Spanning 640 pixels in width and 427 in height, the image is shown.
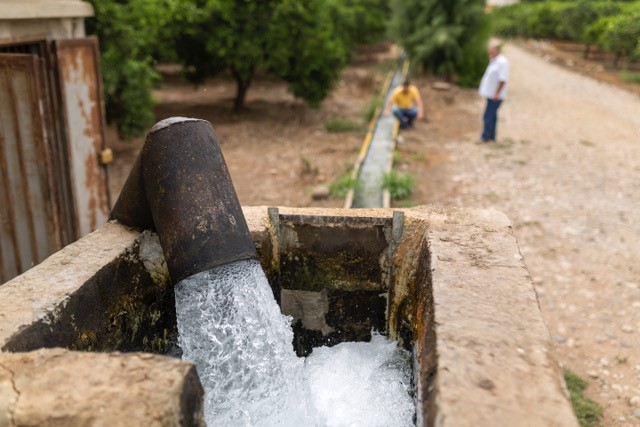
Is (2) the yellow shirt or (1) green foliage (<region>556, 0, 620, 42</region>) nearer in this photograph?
(2) the yellow shirt

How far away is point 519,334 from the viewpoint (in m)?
2.07

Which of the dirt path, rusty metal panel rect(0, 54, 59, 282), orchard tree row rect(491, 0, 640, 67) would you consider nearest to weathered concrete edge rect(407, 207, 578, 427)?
the dirt path

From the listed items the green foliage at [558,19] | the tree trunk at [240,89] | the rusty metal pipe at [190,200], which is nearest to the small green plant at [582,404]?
the rusty metal pipe at [190,200]

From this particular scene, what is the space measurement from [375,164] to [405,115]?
3.19m

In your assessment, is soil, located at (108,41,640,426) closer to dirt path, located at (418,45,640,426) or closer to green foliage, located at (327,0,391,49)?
dirt path, located at (418,45,640,426)

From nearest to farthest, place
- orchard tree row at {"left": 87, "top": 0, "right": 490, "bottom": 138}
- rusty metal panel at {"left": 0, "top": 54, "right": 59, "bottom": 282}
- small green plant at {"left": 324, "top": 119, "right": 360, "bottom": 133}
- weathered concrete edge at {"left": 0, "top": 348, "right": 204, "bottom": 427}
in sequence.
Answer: weathered concrete edge at {"left": 0, "top": 348, "right": 204, "bottom": 427}, rusty metal panel at {"left": 0, "top": 54, "right": 59, "bottom": 282}, orchard tree row at {"left": 87, "top": 0, "right": 490, "bottom": 138}, small green plant at {"left": 324, "top": 119, "right": 360, "bottom": 133}

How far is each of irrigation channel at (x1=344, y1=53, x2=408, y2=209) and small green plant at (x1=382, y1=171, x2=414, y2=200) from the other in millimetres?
98

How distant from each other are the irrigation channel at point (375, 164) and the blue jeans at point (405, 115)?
17 centimetres

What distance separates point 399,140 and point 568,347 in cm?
715

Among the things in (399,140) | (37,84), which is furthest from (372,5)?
(37,84)

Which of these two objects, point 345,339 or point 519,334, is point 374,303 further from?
point 519,334

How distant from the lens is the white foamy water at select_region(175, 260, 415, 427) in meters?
2.55

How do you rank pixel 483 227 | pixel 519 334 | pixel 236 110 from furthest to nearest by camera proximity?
pixel 236 110, pixel 483 227, pixel 519 334

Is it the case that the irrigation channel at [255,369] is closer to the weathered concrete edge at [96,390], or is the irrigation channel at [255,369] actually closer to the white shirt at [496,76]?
the weathered concrete edge at [96,390]
